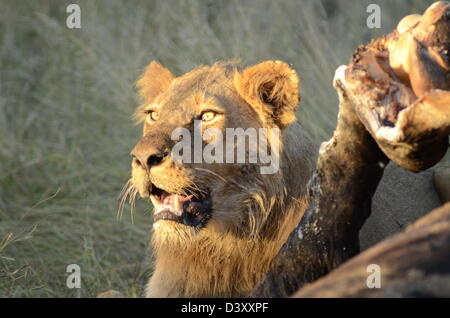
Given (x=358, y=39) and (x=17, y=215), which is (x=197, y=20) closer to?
(x=358, y=39)

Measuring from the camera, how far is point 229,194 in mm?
3383

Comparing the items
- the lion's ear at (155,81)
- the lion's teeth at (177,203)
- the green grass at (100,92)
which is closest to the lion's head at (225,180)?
the lion's teeth at (177,203)

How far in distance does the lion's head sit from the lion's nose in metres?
0.05

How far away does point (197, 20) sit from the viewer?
705 centimetres

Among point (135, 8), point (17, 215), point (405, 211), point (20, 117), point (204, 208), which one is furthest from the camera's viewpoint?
point (135, 8)

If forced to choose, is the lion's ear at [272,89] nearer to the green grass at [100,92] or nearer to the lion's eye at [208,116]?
the lion's eye at [208,116]

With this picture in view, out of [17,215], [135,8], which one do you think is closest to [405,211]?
[17,215]

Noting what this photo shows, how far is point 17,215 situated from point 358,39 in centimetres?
321

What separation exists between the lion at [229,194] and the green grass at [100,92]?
0.95 m

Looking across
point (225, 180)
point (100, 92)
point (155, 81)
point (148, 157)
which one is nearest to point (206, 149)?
point (225, 180)

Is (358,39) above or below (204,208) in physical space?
above

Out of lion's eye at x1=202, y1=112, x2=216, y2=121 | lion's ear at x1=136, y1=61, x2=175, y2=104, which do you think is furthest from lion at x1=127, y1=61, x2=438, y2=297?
lion's ear at x1=136, y1=61, x2=175, y2=104

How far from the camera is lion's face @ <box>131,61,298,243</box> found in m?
3.23

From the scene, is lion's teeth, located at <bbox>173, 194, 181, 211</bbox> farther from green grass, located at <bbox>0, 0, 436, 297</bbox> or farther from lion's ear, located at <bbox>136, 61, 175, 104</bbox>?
green grass, located at <bbox>0, 0, 436, 297</bbox>
